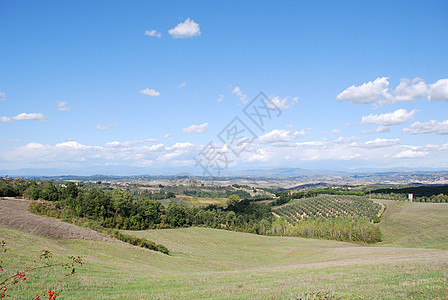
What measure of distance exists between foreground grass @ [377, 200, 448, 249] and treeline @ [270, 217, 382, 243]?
3.95 metres

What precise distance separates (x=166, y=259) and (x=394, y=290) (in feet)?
88.8

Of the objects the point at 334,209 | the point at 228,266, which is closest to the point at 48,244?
the point at 228,266

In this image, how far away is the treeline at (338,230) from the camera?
74.1 meters

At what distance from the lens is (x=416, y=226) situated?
73938 mm

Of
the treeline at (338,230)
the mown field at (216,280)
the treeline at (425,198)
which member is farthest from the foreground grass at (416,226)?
the mown field at (216,280)

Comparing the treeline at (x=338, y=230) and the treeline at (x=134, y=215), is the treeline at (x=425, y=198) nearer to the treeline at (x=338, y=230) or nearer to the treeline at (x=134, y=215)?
the treeline at (x=134, y=215)

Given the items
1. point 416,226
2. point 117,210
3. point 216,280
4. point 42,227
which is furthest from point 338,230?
point 42,227

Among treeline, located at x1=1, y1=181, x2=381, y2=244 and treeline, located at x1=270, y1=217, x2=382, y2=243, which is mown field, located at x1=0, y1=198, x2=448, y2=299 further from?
treeline, located at x1=270, y1=217, x2=382, y2=243

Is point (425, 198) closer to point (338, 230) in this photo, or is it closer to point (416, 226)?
point (416, 226)

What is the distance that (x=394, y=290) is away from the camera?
10867 millimetres

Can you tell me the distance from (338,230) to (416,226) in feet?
63.9

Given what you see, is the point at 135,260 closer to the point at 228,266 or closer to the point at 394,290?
the point at 228,266

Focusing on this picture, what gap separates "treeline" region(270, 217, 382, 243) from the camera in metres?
74.1

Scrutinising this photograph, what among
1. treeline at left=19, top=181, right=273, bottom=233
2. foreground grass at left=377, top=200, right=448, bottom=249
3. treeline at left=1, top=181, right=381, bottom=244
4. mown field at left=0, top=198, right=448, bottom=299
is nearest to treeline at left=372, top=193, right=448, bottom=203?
foreground grass at left=377, top=200, right=448, bottom=249
